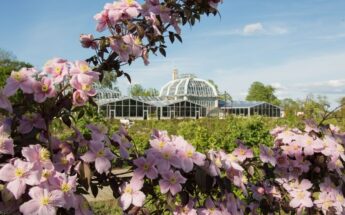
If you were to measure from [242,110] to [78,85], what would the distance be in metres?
40.8

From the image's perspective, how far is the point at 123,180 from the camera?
1470mm

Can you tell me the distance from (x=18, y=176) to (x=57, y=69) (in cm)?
36

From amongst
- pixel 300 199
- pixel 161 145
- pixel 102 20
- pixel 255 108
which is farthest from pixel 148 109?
pixel 161 145

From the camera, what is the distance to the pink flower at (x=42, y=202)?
1.16m

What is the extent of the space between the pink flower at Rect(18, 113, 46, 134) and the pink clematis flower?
125 millimetres

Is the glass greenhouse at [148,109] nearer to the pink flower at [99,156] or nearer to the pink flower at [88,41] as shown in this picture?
the pink flower at [88,41]

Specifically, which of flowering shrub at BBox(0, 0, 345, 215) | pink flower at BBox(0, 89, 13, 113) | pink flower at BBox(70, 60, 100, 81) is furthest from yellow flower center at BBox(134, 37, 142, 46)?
pink flower at BBox(0, 89, 13, 113)

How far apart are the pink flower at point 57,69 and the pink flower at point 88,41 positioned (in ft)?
1.05

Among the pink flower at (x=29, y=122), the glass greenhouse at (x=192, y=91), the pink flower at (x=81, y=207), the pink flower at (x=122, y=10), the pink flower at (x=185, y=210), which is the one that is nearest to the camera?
the pink flower at (x=81, y=207)

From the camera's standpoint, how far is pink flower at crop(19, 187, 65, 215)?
116 cm

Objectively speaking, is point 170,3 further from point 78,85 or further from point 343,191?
point 343,191

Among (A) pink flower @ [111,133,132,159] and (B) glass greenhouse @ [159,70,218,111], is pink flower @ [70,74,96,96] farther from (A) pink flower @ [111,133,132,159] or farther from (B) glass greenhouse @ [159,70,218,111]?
(B) glass greenhouse @ [159,70,218,111]

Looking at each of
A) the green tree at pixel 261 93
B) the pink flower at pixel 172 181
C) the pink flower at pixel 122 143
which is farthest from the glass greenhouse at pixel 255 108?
the pink flower at pixel 172 181

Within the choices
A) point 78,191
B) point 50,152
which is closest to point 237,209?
point 78,191
